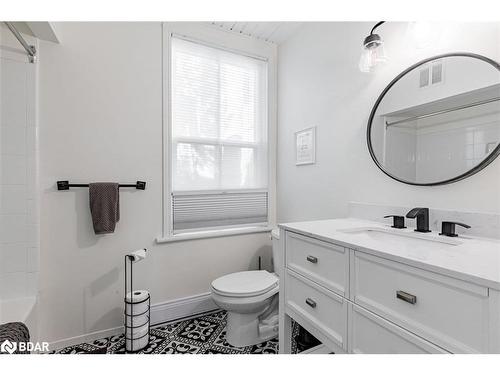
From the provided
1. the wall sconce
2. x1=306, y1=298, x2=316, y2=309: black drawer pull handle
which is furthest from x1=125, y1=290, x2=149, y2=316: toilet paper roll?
the wall sconce

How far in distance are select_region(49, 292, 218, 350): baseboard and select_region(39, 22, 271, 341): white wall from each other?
0.05 m

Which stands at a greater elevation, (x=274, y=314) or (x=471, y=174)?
(x=471, y=174)

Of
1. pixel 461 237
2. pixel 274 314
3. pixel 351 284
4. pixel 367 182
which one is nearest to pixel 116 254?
pixel 274 314

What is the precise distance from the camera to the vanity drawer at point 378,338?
765 mm

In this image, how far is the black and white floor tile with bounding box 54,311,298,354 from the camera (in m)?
1.63

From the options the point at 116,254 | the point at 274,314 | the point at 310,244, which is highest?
the point at 310,244

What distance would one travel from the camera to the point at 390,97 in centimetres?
139

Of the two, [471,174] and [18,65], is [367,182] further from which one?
[18,65]

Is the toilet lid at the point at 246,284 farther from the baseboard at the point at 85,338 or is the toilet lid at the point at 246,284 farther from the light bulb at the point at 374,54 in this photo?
the light bulb at the point at 374,54

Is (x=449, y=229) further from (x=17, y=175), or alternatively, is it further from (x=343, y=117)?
(x=17, y=175)

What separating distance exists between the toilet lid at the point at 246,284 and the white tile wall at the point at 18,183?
3.86 feet

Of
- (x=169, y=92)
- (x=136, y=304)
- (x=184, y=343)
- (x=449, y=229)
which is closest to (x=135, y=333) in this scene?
(x=136, y=304)
